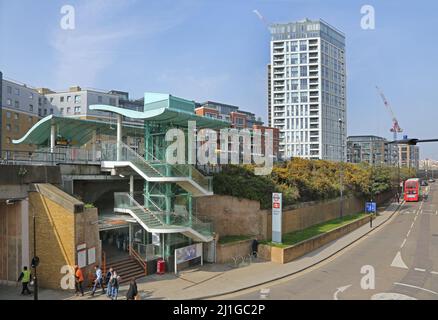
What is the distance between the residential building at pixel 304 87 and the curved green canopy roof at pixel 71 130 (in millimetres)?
88171

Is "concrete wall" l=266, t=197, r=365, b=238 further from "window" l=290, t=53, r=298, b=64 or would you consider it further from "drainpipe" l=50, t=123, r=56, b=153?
"window" l=290, t=53, r=298, b=64

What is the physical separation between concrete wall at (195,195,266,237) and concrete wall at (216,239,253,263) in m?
1.47

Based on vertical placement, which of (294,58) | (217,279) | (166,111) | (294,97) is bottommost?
(217,279)

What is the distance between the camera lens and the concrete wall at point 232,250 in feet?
69.5

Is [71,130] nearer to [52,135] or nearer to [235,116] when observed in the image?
[52,135]

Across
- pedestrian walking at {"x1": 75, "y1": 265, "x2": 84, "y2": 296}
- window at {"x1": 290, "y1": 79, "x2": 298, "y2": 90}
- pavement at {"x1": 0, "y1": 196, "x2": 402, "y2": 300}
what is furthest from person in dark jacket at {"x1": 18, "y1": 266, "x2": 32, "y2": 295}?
window at {"x1": 290, "y1": 79, "x2": 298, "y2": 90}

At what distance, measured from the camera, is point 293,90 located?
11438 cm

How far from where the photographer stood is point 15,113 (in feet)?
189

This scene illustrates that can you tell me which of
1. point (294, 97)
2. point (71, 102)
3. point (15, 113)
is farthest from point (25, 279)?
point (294, 97)

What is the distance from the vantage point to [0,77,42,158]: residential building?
54678 mm

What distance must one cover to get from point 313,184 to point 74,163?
21.2 metres

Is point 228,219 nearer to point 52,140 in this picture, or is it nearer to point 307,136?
point 52,140

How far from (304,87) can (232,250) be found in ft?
325
